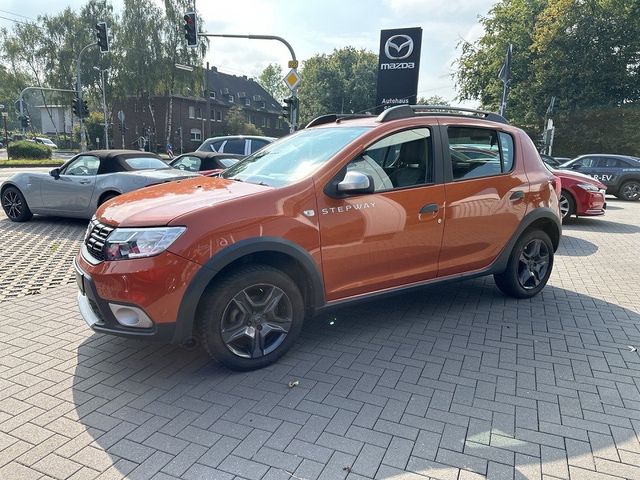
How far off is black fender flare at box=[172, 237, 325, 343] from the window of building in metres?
54.2

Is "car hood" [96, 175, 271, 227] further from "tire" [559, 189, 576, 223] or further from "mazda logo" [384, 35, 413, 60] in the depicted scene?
"mazda logo" [384, 35, 413, 60]

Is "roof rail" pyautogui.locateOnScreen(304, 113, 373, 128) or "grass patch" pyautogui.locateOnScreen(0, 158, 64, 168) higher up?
"roof rail" pyautogui.locateOnScreen(304, 113, 373, 128)

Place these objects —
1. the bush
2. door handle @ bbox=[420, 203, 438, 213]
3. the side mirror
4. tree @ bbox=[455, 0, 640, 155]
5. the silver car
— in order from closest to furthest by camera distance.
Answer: the side mirror → door handle @ bbox=[420, 203, 438, 213] → the silver car → tree @ bbox=[455, 0, 640, 155] → the bush

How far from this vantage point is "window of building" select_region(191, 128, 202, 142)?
5416cm

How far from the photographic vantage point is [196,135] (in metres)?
54.7

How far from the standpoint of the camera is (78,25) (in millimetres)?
44562

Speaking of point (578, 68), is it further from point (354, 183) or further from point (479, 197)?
point (354, 183)

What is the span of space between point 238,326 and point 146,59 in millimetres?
42912

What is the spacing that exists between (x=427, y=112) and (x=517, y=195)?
4.06 feet

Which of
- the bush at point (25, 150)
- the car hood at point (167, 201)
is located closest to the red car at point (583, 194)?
the car hood at point (167, 201)

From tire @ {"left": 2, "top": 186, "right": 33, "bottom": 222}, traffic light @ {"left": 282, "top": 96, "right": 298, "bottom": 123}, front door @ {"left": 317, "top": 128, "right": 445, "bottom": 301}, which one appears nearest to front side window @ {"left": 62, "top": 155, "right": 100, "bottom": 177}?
tire @ {"left": 2, "top": 186, "right": 33, "bottom": 222}

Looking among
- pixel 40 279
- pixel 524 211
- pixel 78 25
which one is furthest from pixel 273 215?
pixel 78 25

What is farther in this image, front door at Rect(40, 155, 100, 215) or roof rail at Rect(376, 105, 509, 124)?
front door at Rect(40, 155, 100, 215)

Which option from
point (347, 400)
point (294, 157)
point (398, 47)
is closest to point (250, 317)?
point (347, 400)
